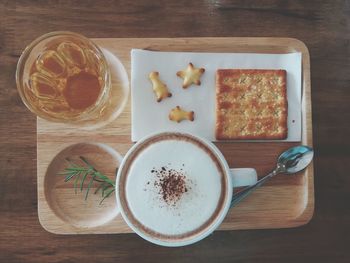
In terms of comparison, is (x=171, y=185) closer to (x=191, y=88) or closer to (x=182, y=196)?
(x=182, y=196)

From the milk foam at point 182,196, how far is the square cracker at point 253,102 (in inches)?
5.5

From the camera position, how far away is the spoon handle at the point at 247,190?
93cm

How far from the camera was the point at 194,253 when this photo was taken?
102 cm

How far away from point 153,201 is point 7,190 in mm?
359

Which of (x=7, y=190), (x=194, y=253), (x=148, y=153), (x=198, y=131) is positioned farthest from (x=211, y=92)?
(x=7, y=190)

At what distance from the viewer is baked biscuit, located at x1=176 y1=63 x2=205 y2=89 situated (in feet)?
3.10

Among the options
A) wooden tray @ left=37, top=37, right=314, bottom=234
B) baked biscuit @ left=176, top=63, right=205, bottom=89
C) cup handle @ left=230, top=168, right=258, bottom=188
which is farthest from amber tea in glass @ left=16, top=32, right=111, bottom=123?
cup handle @ left=230, top=168, right=258, bottom=188

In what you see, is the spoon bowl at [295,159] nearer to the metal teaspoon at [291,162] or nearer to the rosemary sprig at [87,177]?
the metal teaspoon at [291,162]

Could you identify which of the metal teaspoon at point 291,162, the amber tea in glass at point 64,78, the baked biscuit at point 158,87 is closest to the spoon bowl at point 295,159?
the metal teaspoon at point 291,162

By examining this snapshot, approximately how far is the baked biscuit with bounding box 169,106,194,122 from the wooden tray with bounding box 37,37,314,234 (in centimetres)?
8

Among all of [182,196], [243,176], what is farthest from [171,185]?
[243,176]

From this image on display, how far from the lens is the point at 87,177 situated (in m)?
0.96

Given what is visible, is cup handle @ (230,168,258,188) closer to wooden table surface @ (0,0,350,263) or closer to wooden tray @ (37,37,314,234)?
wooden tray @ (37,37,314,234)

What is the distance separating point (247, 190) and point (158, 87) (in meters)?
0.26
